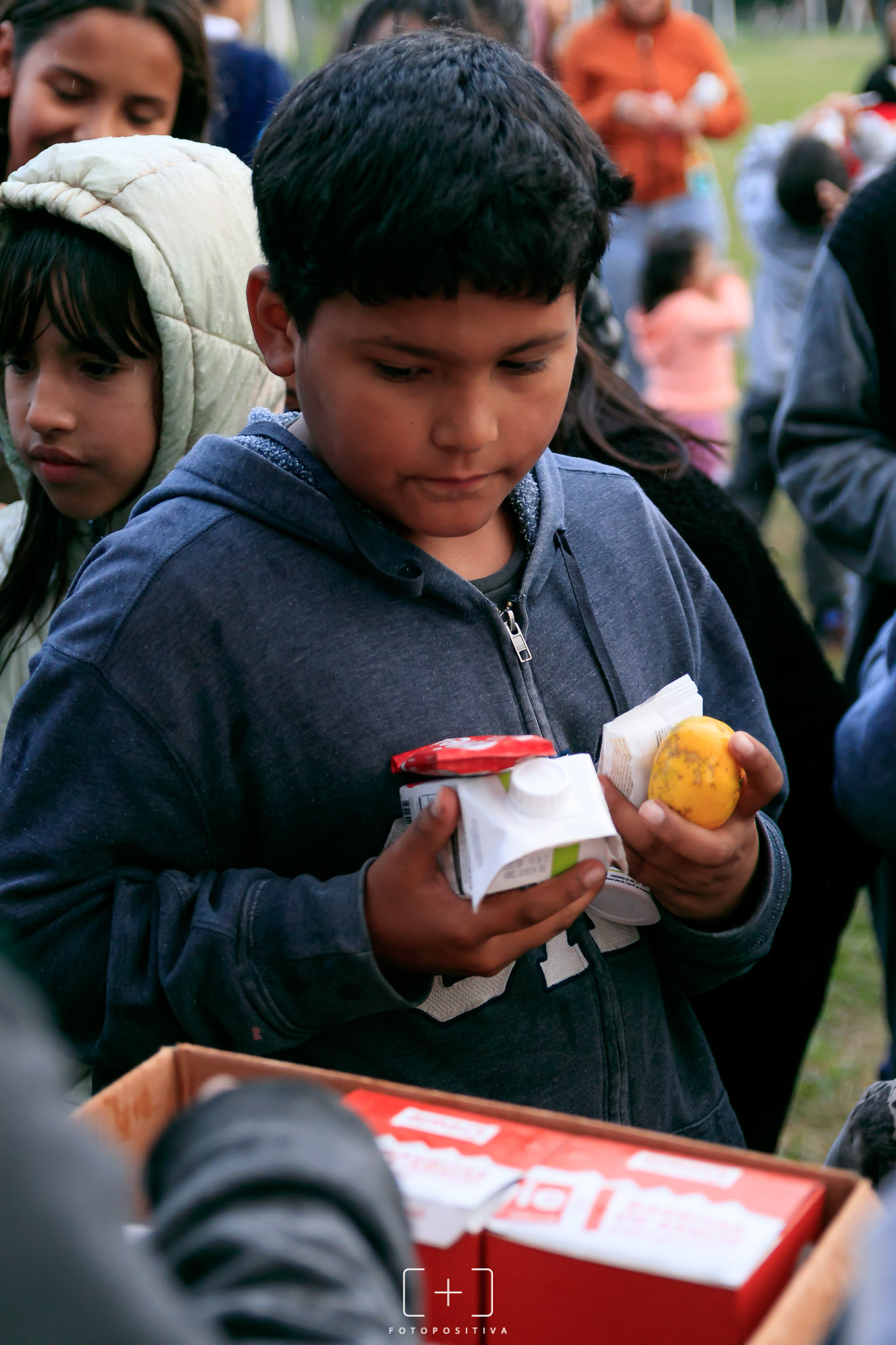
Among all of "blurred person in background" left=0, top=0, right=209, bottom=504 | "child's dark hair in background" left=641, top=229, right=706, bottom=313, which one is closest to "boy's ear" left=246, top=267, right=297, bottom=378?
"blurred person in background" left=0, top=0, right=209, bottom=504

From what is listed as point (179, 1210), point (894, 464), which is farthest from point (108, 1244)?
point (894, 464)

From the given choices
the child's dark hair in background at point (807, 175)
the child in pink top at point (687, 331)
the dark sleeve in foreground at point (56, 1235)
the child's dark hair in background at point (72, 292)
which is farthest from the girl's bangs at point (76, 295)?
the child in pink top at point (687, 331)

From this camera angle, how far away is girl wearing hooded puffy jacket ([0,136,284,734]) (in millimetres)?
1719

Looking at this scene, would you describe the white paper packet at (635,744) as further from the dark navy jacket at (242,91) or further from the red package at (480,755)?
the dark navy jacket at (242,91)

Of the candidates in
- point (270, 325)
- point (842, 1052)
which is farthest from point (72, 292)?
point (842, 1052)

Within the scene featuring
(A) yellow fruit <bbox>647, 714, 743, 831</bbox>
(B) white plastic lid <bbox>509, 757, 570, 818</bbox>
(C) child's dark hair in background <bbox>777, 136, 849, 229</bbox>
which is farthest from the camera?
(C) child's dark hair in background <bbox>777, 136, 849, 229</bbox>

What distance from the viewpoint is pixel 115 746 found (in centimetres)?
130

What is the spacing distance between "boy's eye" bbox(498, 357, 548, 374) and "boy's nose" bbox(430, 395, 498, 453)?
5 cm

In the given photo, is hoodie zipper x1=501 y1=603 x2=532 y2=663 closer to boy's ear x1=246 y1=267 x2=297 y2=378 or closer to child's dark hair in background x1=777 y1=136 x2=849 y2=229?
boy's ear x1=246 y1=267 x2=297 y2=378

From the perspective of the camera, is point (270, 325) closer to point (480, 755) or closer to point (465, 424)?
point (465, 424)

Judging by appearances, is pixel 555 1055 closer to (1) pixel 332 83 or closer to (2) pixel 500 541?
(2) pixel 500 541

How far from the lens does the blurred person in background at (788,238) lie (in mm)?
5484

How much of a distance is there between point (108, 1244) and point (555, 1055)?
3.07 ft

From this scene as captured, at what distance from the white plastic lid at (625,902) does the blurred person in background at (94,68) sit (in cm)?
143
